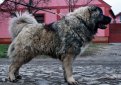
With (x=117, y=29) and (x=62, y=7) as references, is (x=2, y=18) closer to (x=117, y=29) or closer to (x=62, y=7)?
(x=62, y=7)

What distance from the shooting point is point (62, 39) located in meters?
7.86

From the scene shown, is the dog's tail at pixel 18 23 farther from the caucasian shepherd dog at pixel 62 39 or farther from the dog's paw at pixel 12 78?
the dog's paw at pixel 12 78

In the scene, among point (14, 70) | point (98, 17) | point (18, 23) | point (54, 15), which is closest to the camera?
point (98, 17)

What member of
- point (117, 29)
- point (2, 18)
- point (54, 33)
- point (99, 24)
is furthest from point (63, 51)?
point (117, 29)

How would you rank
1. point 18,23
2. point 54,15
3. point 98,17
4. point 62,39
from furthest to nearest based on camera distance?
point 54,15
point 18,23
point 98,17
point 62,39

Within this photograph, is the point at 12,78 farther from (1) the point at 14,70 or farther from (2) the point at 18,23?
(2) the point at 18,23

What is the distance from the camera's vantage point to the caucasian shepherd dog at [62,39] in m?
7.84

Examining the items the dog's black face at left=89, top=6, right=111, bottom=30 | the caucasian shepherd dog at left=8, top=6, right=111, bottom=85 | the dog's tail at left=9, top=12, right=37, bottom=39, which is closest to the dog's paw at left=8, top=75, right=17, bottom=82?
the caucasian shepherd dog at left=8, top=6, right=111, bottom=85

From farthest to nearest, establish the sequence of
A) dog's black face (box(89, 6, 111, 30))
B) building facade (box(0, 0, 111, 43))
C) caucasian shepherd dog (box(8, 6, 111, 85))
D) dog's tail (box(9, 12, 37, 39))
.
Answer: building facade (box(0, 0, 111, 43)) → dog's tail (box(9, 12, 37, 39)) → dog's black face (box(89, 6, 111, 30)) → caucasian shepherd dog (box(8, 6, 111, 85))

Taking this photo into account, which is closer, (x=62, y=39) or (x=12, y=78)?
(x=62, y=39)

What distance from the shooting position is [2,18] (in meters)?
43.8

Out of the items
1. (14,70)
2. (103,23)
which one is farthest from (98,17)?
(14,70)

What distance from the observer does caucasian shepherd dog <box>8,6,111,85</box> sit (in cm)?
784

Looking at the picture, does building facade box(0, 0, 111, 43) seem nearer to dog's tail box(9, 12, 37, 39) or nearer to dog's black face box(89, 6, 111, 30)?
dog's tail box(9, 12, 37, 39)
